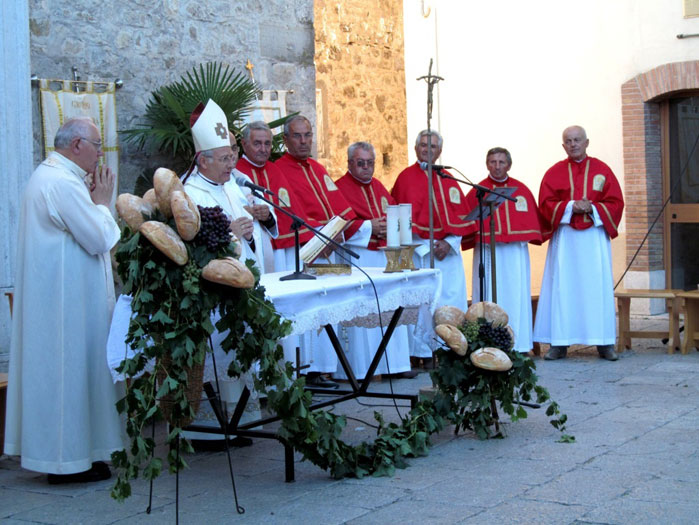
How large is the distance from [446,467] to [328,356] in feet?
9.23

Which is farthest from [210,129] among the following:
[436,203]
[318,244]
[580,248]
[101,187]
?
[580,248]

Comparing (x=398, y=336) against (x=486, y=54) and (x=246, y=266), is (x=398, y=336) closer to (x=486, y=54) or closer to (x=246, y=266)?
(x=246, y=266)

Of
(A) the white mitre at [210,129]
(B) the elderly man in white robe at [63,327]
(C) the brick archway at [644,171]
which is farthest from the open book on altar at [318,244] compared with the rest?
(C) the brick archway at [644,171]

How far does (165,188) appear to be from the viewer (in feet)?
14.0

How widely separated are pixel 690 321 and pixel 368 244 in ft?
9.76

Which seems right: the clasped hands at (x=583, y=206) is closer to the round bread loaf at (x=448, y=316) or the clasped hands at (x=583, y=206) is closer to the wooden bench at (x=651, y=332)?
the wooden bench at (x=651, y=332)

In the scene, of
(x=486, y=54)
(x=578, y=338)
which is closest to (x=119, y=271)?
(x=578, y=338)

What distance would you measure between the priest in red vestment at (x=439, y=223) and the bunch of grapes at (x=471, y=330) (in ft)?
8.91

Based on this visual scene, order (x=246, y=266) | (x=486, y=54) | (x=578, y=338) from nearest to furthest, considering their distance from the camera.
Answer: (x=246, y=266) < (x=578, y=338) < (x=486, y=54)

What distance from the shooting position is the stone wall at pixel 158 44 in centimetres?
746

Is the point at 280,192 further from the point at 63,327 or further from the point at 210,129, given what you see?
the point at 63,327

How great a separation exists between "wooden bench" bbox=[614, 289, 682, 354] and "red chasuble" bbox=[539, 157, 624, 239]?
0.56 meters

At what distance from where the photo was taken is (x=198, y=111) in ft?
18.4

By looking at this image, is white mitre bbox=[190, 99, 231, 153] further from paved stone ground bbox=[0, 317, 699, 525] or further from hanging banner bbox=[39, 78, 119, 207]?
hanging banner bbox=[39, 78, 119, 207]
